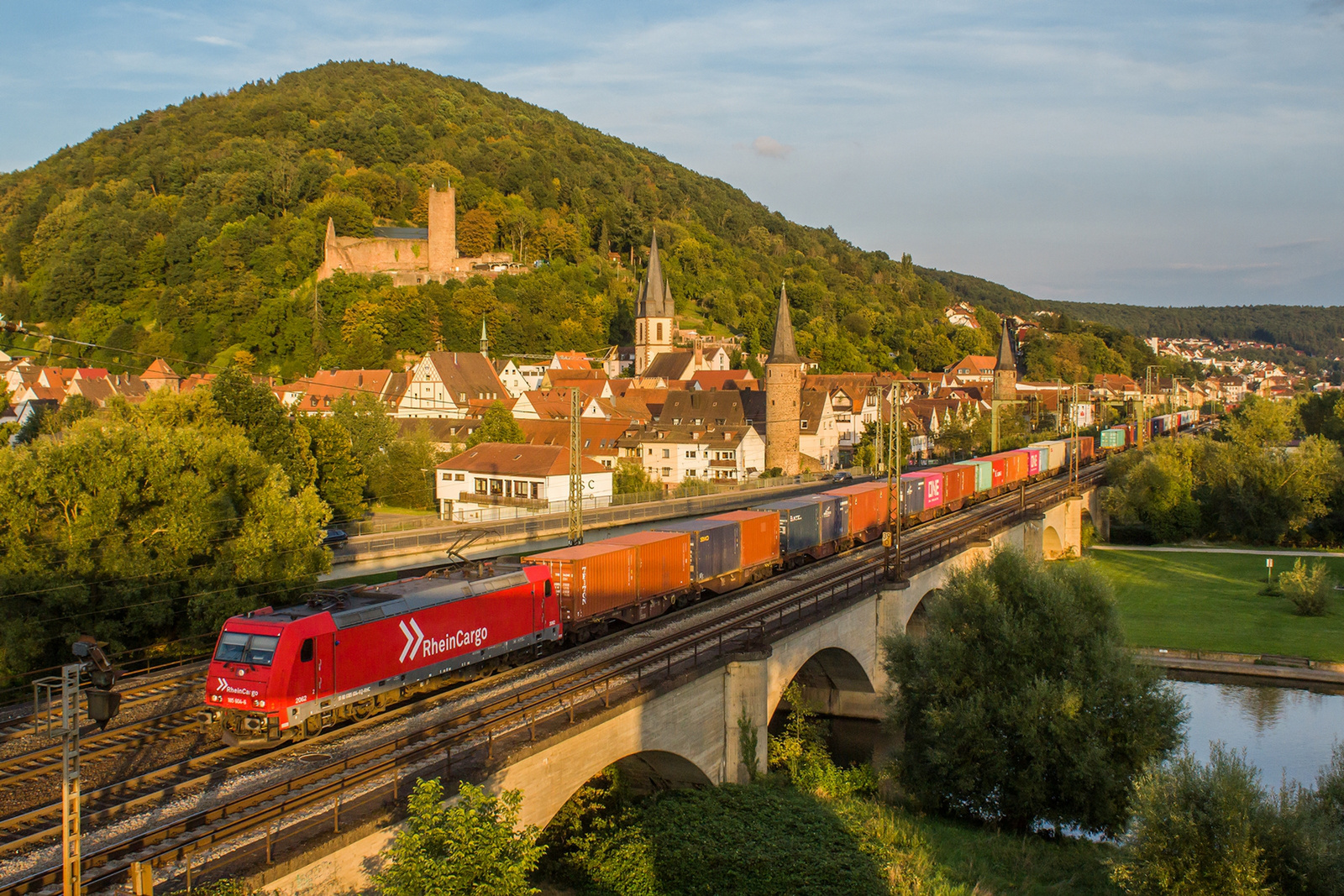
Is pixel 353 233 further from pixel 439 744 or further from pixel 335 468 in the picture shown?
pixel 439 744

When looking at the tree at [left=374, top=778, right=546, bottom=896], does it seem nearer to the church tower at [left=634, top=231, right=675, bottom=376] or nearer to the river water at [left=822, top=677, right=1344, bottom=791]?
the river water at [left=822, top=677, right=1344, bottom=791]

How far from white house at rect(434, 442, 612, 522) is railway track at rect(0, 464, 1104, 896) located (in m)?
27.2

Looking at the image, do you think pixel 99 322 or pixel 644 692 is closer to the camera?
pixel 644 692

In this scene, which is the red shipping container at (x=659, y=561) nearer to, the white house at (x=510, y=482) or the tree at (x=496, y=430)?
the white house at (x=510, y=482)

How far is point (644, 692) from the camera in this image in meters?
17.9

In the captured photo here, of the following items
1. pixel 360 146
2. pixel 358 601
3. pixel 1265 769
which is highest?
pixel 360 146

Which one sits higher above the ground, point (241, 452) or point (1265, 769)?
point (241, 452)

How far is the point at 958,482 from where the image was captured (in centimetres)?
5069

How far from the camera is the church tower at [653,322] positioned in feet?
378

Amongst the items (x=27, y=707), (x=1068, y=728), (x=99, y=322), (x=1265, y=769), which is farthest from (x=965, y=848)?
(x=99, y=322)

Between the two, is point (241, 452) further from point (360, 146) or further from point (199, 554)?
point (360, 146)

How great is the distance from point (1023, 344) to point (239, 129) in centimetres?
14961

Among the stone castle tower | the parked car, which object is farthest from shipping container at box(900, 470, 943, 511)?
the stone castle tower

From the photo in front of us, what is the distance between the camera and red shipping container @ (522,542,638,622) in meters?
22.5
